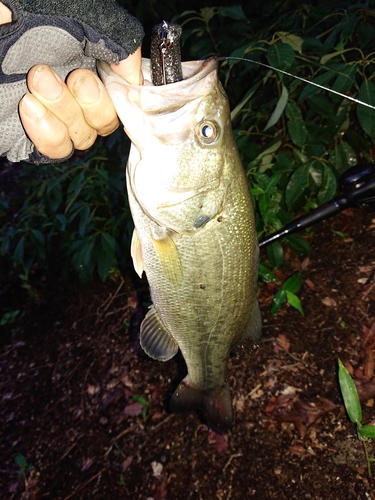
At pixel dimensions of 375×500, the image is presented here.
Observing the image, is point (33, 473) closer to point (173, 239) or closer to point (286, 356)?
point (286, 356)

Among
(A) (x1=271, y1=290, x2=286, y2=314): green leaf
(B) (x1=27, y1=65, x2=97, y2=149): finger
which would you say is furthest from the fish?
(A) (x1=271, y1=290, x2=286, y2=314): green leaf

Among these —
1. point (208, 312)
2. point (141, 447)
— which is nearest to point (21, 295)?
point (141, 447)

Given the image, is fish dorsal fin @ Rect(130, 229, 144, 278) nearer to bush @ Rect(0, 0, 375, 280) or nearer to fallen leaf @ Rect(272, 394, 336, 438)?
bush @ Rect(0, 0, 375, 280)

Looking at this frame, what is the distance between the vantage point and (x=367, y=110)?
2.79m

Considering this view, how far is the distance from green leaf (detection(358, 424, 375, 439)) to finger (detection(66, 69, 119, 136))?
217 cm

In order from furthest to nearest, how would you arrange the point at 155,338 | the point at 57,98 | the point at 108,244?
the point at 108,244, the point at 155,338, the point at 57,98

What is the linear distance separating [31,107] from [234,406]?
237 cm

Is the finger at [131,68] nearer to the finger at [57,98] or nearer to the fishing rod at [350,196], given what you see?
the finger at [57,98]

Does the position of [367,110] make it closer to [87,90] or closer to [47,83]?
[87,90]

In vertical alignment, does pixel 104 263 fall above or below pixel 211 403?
below

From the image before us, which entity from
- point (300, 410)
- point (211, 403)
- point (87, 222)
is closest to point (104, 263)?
point (87, 222)

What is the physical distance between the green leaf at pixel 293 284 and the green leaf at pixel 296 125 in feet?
3.21

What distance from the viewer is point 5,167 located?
29.3 feet

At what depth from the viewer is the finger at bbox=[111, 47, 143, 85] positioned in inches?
57.6
